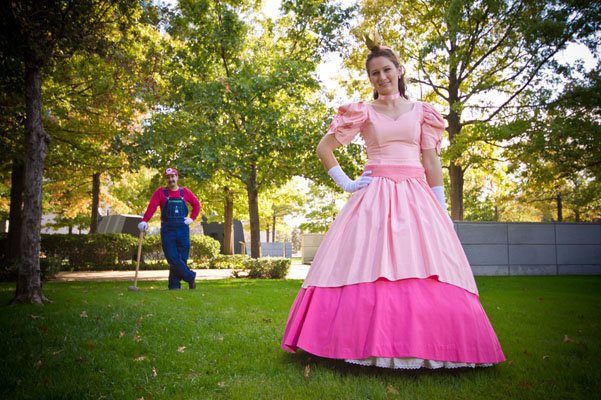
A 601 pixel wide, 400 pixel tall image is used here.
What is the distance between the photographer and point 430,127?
3.85 metres

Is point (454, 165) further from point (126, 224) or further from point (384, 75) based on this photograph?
point (126, 224)

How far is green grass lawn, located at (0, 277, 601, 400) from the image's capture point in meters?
2.88

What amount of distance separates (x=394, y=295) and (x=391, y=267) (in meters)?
0.20

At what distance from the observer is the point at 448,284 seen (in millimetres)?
3166

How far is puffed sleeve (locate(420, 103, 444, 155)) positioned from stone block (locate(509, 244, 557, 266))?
1333cm

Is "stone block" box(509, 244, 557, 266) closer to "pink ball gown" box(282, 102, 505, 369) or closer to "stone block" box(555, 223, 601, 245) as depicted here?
"stone block" box(555, 223, 601, 245)

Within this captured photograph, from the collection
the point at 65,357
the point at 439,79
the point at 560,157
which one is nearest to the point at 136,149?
the point at 65,357

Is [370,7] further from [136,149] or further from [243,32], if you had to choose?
[136,149]

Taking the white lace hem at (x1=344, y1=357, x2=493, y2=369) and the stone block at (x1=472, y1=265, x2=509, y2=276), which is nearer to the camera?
the white lace hem at (x1=344, y1=357, x2=493, y2=369)

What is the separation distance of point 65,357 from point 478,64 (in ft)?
57.5

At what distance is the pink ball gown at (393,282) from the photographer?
297cm

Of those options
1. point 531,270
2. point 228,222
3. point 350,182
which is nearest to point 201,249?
point 228,222

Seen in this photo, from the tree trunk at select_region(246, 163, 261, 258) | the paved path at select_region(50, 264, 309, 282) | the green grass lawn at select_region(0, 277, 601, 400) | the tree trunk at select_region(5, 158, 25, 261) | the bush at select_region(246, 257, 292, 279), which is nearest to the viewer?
the green grass lawn at select_region(0, 277, 601, 400)

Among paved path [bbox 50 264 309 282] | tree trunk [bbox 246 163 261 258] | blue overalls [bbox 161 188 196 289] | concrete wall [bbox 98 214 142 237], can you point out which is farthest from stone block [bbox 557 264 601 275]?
concrete wall [bbox 98 214 142 237]
